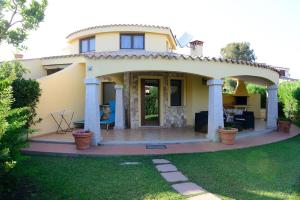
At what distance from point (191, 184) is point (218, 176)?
1.03 meters

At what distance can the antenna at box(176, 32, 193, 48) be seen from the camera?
2183 centimetres

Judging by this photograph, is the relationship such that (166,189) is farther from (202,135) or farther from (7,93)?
(202,135)

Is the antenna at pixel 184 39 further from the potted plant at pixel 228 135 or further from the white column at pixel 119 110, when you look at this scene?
the potted plant at pixel 228 135

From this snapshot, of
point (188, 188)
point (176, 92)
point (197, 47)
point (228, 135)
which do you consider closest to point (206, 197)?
point (188, 188)

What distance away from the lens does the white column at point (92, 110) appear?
10.5 meters

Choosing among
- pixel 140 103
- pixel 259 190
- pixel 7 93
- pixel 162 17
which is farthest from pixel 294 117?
pixel 7 93

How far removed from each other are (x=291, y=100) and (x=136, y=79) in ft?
32.6

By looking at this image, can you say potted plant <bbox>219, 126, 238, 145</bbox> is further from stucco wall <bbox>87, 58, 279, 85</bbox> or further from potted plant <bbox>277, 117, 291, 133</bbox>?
potted plant <bbox>277, 117, 291, 133</bbox>

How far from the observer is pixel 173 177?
6777 mm

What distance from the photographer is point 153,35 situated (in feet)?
55.8

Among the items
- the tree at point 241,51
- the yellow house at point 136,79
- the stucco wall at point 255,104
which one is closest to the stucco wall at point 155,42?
the yellow house at point 136,79

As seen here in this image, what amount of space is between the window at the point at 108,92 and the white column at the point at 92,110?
6247mm

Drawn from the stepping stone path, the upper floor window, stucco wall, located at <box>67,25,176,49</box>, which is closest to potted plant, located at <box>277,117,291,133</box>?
stucco wall, located at <box>67,25,176,49</box>

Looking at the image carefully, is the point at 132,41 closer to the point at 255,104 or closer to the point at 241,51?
the point at 255,104
